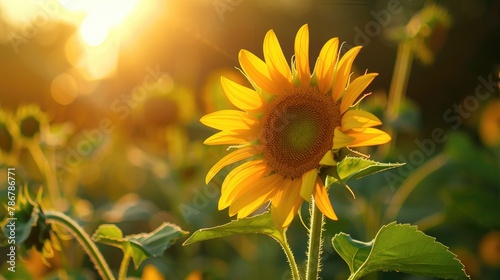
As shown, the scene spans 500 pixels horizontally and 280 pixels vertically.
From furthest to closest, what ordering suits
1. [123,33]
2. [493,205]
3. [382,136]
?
[123,33] < [493,205] < [382,136]

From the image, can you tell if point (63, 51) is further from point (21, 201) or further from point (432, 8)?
point (21, 201)

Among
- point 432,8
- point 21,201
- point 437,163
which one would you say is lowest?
point 437,163

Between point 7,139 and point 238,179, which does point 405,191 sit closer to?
point 7,139

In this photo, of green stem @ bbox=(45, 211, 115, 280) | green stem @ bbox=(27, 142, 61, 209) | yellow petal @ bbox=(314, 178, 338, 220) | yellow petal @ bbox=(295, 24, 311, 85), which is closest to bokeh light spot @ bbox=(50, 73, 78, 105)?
green stem @ bbox=(27, 142, 61, 209)

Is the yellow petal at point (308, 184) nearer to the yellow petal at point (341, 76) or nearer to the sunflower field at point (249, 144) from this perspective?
the sunflower field at point (249, 144)

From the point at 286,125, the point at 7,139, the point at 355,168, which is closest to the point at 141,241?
the point at 286,125

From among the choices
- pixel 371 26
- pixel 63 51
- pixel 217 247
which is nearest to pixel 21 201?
pixel 217 247

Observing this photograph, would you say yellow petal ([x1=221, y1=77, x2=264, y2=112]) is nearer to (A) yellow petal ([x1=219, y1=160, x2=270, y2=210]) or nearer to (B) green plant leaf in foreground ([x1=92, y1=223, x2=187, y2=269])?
(A) yellow petal ([x1=219, y1=160, x2=270, y2=210])

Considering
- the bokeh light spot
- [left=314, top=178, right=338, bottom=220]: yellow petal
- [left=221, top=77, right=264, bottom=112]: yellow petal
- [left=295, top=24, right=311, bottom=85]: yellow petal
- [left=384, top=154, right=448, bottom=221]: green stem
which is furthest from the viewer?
the bokeh light spot
